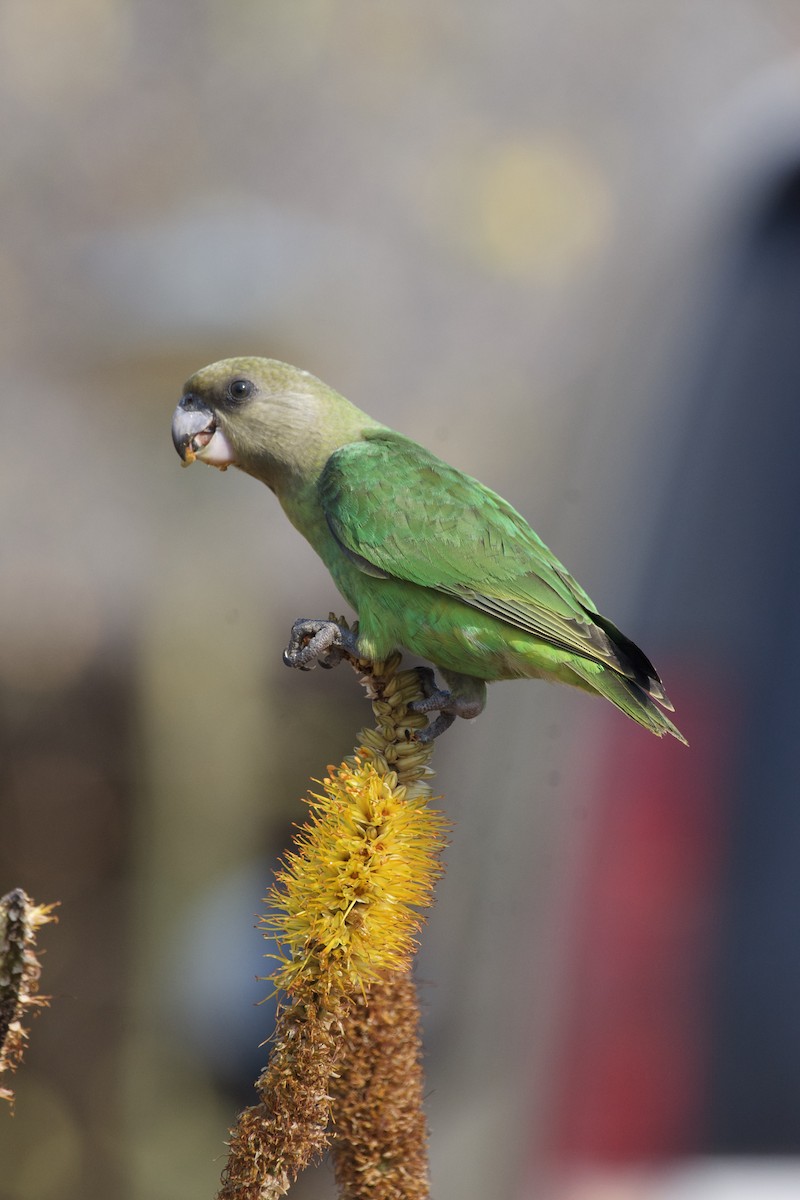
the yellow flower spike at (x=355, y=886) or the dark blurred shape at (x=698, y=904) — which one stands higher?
the dark blurred shape at (x=698, y=904)

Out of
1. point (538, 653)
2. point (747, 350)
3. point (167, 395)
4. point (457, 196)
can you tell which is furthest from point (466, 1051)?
point (457, 196)

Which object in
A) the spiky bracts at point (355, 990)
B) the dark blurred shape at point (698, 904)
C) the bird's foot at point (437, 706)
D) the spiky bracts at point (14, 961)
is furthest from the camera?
the dark blurred shape at point (698, 904)

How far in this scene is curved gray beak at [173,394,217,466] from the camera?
6.88 ft

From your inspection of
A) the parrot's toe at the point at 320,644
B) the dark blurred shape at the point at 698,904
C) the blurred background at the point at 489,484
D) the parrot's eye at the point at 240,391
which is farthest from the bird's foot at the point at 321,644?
the dark blurred shape at the point at 698,904

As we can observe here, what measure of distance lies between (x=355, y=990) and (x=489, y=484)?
3511 mm

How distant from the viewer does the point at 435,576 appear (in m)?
1.83

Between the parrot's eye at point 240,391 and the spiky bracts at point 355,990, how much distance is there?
2.85ft

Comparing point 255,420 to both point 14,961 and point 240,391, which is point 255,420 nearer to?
point 240,391

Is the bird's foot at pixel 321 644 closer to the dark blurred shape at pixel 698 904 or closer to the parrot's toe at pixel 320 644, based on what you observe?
the parrot's toe at pixel 320 644

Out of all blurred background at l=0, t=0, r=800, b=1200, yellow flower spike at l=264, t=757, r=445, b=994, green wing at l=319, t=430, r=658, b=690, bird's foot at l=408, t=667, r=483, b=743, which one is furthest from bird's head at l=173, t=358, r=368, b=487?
blurred background at l=0, t=0, r=800, b=1200

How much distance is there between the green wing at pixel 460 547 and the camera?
1.76m

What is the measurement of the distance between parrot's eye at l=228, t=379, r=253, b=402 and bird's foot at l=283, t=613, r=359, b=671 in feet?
1.76

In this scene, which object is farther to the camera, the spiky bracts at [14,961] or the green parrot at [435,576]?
the green parrot at [435,576]

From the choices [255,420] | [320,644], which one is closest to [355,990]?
[320,644]
